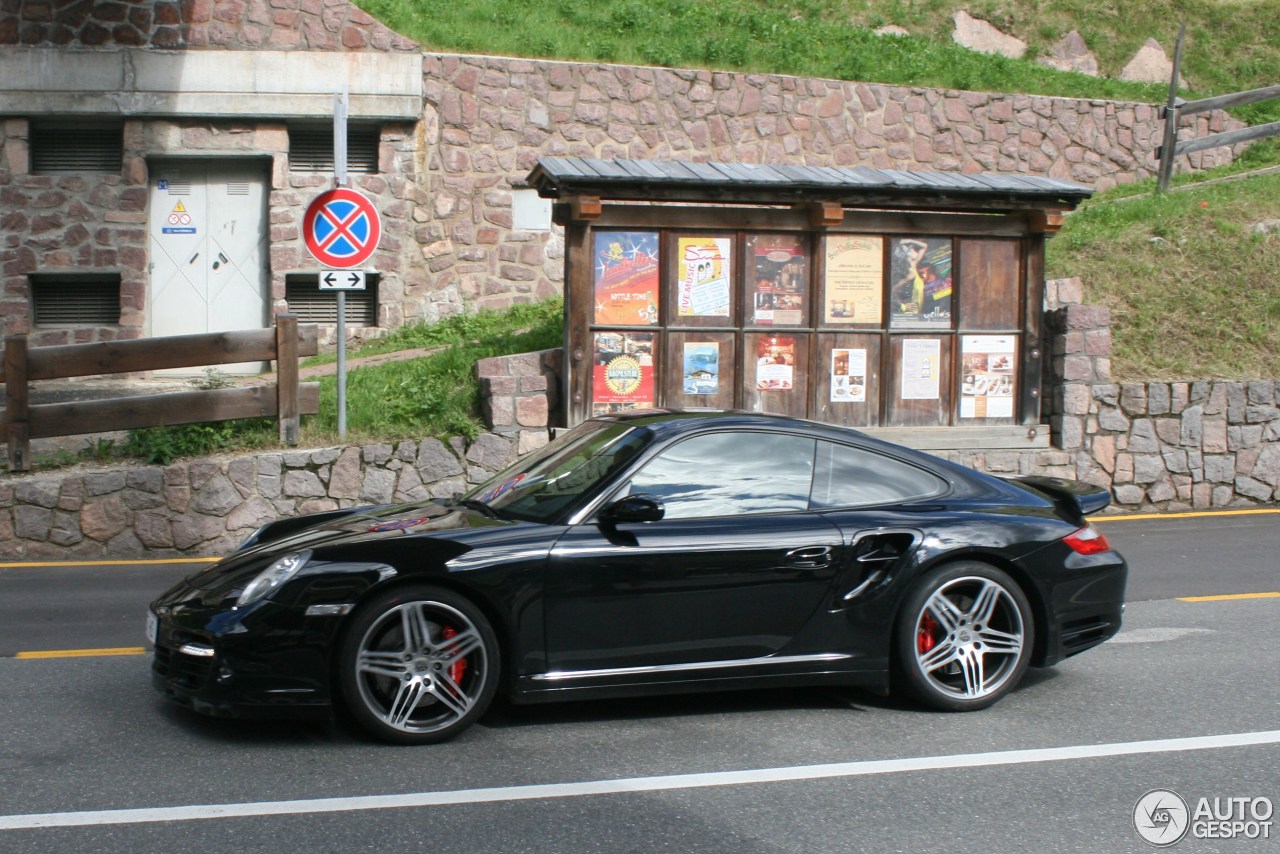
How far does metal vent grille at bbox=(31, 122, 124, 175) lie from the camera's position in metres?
16.3

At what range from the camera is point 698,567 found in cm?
531

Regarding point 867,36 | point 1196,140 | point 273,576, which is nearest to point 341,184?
point 273,576

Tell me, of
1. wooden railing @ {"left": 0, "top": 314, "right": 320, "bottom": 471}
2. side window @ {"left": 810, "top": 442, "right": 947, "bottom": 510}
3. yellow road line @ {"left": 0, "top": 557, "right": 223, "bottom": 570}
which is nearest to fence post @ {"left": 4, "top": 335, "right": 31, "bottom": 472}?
wooden railing @ {"left": 0, "top": 314, "right": 320, "bottom": 471}

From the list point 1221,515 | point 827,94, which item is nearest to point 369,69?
point 827,94

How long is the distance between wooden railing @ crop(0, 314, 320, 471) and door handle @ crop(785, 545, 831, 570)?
23.3 ft

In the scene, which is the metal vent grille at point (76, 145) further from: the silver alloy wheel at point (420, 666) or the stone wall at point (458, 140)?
the silver alloy wheel at point (420, 666)

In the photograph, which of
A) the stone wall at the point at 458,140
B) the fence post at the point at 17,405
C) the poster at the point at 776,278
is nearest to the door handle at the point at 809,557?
the poster at the point at 776,278

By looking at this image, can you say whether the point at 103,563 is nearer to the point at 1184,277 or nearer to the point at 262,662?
the point at 262,662

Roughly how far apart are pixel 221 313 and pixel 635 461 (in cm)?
1273

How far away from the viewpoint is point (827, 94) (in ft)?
60.3

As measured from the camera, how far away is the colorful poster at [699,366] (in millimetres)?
12188

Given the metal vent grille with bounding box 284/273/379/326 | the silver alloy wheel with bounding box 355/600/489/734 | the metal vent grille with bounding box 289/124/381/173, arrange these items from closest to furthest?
1. the silver alloy wheel with bounding box 355/600/489/734
2. the metal vent grille with bounding box 289/124/381/173
3. the metal vent grille with bounding box 284/273/379/326

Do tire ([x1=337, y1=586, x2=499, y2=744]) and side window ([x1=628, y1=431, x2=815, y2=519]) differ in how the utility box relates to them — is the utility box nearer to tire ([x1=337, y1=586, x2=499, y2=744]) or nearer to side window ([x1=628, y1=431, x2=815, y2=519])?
side window ([x1=628, y1=431, x2=815, y2=519])

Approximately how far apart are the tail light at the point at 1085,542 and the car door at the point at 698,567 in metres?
1.16
